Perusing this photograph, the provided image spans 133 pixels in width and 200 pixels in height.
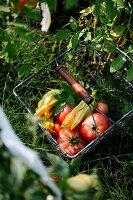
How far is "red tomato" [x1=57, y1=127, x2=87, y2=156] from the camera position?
141cm

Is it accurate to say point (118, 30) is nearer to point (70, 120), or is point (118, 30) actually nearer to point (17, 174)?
point (70, 120)

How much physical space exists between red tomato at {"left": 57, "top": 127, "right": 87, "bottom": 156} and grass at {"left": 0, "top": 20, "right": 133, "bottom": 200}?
0.37ft

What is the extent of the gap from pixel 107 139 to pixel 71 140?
1.29 feet

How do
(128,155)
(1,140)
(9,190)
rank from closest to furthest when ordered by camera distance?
1. (9,190)
2. (1,140)
3. (128,155)

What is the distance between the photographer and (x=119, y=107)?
1766 mm

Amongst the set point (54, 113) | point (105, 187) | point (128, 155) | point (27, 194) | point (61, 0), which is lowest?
point (105, 187)

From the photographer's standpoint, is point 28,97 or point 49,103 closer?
point 49,103

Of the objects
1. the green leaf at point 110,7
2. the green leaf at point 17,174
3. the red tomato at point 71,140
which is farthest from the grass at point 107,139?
the green leaf at point 17,174

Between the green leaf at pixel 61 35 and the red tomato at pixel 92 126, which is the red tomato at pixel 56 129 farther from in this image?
the green leaf at pixel 61 35

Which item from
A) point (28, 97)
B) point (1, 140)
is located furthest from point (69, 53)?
point (1, 140)

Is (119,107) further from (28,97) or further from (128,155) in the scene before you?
(28,97)

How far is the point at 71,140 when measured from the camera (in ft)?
4.58

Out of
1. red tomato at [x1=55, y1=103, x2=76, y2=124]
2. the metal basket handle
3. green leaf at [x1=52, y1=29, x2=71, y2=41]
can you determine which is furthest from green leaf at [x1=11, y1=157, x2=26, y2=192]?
red tomato at [x1=55, y1=103, x2=76, y2=124]

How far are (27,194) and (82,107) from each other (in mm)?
961
